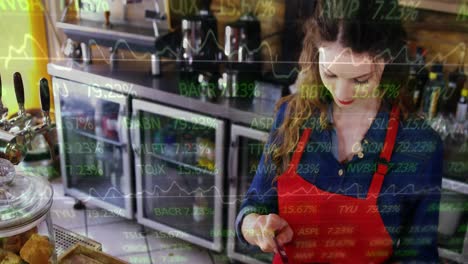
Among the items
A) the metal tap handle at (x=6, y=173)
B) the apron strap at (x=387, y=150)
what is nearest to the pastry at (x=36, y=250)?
the metal tap handle at (x=6, y=173)

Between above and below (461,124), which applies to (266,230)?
below

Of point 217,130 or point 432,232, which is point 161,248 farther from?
point 432,232

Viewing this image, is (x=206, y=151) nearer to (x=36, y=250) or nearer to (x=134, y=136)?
(x=134, y=136)

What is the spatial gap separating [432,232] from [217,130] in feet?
1.95

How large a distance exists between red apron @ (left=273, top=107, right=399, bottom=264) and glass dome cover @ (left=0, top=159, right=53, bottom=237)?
53cm

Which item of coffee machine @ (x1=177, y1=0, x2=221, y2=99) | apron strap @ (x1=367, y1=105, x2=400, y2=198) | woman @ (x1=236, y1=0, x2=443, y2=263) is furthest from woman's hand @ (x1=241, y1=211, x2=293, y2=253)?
coffee machine @ (x1=177, y1=0, x2=221, y2=99)

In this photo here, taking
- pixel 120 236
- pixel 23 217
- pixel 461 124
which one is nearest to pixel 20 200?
pixel 23 217

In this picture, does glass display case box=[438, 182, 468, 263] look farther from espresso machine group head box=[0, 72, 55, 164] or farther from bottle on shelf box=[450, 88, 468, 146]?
espresso machine group head box=[0, 72, 55, 164]

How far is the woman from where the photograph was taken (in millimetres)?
1143

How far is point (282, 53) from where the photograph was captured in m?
1.20

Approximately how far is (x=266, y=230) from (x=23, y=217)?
57 cm

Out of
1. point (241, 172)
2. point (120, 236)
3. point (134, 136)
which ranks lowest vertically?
point (120, 236)

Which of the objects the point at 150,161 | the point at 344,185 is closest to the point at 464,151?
the point at 344,185

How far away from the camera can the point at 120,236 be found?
1.32 m
